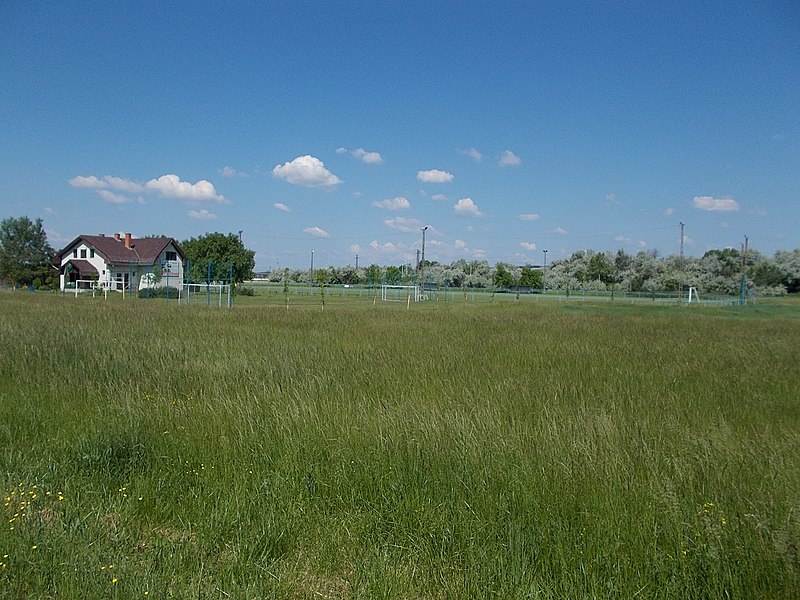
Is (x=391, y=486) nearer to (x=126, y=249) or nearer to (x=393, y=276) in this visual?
(x=126, y=249)

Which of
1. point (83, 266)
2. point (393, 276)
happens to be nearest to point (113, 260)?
point (83, 266)

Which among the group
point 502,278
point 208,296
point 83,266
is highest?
point 83,266

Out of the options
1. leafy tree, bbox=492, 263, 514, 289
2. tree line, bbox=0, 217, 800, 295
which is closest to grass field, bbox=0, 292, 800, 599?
tree line, bbox=0, 217, 800, 295

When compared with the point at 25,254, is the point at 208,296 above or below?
below

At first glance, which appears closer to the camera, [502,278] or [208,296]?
[208,296]

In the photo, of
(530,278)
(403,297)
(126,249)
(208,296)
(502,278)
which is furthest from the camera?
(530,278)

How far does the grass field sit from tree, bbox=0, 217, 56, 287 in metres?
67.5

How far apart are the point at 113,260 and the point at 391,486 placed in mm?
69054

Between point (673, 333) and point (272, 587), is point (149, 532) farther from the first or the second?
point (673, 333)

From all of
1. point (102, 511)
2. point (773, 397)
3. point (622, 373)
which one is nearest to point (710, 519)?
point (102, 511)

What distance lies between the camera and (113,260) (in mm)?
63969

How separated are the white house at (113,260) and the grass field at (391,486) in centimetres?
6078

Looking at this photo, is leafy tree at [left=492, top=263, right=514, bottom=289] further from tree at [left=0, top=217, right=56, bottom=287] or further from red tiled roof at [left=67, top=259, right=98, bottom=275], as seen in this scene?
tree at [left=0, top=217, right=56, bottom=287]

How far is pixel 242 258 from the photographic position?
72000 millimetres
